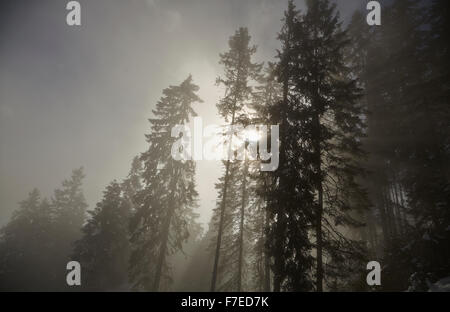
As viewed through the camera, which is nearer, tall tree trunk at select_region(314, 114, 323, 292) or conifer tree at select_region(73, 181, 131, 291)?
tall tree trunk at select_region(314, 114, 323, 292)

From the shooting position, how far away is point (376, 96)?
76.0 ft

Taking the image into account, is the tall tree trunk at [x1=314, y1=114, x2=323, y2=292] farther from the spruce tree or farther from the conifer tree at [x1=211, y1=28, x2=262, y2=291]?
the conifer tree at [x1=211, y1=28, x2=262, y2=291]

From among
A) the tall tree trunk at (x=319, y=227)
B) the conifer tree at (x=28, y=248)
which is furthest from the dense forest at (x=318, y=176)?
the conifer tree at (x=28, y=248)

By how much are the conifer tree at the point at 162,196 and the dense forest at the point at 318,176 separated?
101 mm

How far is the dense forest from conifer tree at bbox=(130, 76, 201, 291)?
101mm

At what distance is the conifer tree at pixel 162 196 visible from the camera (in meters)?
20.1

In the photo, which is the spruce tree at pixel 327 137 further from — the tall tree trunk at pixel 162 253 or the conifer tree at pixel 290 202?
the tall tree trunk at pixel 162 253

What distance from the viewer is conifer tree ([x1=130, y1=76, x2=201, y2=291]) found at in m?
20.1

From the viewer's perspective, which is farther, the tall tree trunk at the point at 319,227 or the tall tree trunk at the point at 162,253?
the tall tree trunk at the point at 162,253

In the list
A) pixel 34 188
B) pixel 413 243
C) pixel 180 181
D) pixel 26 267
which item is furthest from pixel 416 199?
pixel 34 188

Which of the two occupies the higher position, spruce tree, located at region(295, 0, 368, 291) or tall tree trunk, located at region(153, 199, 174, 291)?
spruce tree, located at region(295, 0, 368, 291)

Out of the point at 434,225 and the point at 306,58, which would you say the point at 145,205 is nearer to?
the point at 306,58

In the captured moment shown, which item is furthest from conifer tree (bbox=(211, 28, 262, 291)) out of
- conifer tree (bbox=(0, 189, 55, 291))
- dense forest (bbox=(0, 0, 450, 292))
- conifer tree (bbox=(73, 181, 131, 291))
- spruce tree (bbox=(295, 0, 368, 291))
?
conifer tree (bbox=(0, 189, 55, 291))

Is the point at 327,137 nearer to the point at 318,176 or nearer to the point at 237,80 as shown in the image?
the point at 318,176
